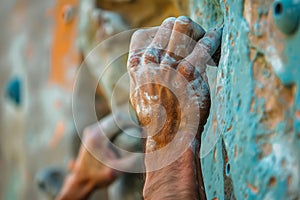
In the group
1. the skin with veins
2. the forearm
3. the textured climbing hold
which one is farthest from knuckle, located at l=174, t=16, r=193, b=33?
the textured climbing hold

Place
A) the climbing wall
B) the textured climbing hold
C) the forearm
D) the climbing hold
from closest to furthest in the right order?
the climbing hold → the forearm → the climbing wall → the textured climbing hold

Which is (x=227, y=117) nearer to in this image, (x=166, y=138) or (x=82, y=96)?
(x=166, y=138)

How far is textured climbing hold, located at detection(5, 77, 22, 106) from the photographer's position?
289 centimetres

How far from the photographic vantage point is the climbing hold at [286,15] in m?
0.75

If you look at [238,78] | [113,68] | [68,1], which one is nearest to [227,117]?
[238,78]

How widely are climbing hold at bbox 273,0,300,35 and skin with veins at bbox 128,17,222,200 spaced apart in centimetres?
16

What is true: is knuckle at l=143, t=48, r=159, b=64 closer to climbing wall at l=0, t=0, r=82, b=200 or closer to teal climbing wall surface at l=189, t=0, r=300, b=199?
teal climbing wall surface at l=189, t=0, r=300, b=199

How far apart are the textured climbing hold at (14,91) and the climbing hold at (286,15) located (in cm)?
218

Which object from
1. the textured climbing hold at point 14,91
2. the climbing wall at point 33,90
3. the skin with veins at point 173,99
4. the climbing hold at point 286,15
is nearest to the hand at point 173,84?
the skin with veins at point 173,99

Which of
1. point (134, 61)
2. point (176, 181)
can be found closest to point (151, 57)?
point (134, 61)

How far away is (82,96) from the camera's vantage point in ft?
7.94

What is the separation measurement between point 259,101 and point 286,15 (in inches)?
3.8

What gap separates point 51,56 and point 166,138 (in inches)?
73.7

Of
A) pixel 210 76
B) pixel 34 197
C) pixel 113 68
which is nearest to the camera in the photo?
pixel 210 76
